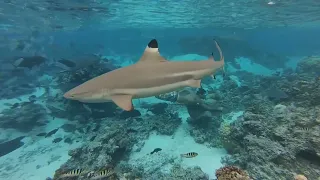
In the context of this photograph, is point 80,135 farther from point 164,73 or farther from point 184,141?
point 164,73

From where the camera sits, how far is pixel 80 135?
12250 mm

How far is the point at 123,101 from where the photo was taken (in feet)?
15.5

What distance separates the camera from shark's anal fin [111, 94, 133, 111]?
4547 millimetres

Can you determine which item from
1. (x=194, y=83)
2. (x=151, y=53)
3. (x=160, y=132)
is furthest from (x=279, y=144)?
(x=160, y=132)

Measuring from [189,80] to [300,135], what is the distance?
3.79 m

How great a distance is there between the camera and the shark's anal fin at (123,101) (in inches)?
179

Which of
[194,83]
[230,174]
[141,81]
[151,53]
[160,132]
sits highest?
[151,53]

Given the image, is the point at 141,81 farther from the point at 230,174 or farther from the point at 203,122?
the point at 203,122

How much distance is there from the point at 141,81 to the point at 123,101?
593 millimetres

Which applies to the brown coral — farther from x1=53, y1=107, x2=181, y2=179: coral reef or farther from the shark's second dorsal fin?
x1=53, y1=107, x2=181, y2=179: coral reef

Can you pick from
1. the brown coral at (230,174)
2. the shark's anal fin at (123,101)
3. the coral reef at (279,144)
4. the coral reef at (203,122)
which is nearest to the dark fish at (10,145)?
the coral reef at (203,122)

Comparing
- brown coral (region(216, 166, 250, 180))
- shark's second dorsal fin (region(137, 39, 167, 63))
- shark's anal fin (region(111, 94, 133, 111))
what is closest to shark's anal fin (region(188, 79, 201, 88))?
shark's second dorsal fin (region(137, 39, 167, 63))

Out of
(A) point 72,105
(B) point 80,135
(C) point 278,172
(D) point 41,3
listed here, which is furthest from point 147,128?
(D) point 41,3

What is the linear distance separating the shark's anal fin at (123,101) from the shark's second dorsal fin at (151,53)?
3.21 ft
